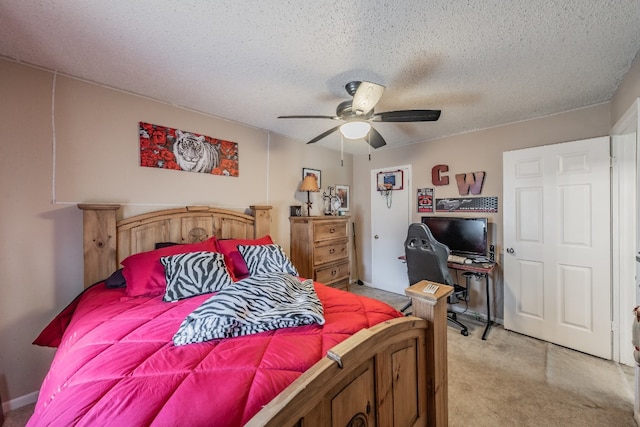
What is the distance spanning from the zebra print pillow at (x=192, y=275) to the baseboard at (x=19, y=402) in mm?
1279

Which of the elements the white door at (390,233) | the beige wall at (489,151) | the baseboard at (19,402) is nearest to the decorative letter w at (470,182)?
the beige wall at (489,151)

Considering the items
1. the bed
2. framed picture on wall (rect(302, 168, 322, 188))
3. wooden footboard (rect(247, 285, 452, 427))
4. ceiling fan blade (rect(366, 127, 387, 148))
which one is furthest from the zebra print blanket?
framed picture on wall (rect(302, 168, 322, 188))

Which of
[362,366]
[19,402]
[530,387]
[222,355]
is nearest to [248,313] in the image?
[222,355]

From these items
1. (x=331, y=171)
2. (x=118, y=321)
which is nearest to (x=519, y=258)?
(x=331, y=171)

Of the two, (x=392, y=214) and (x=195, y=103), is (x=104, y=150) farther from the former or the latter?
(x=392, y=214)

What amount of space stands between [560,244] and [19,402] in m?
4.60

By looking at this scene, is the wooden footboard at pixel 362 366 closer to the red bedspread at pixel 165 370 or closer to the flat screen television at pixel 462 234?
the red bedspread at pixel 165 370

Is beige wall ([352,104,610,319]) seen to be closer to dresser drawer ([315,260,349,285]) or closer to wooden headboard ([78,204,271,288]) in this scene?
dresser drawer ([315,260,349,285])

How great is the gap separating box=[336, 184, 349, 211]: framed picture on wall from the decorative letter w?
5.58ft

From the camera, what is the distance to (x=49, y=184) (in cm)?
176

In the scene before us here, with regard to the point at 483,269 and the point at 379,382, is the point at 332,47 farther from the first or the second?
the point at 483,269

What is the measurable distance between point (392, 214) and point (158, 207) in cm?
308

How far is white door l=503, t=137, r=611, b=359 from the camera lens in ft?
7.09

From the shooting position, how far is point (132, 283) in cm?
166
